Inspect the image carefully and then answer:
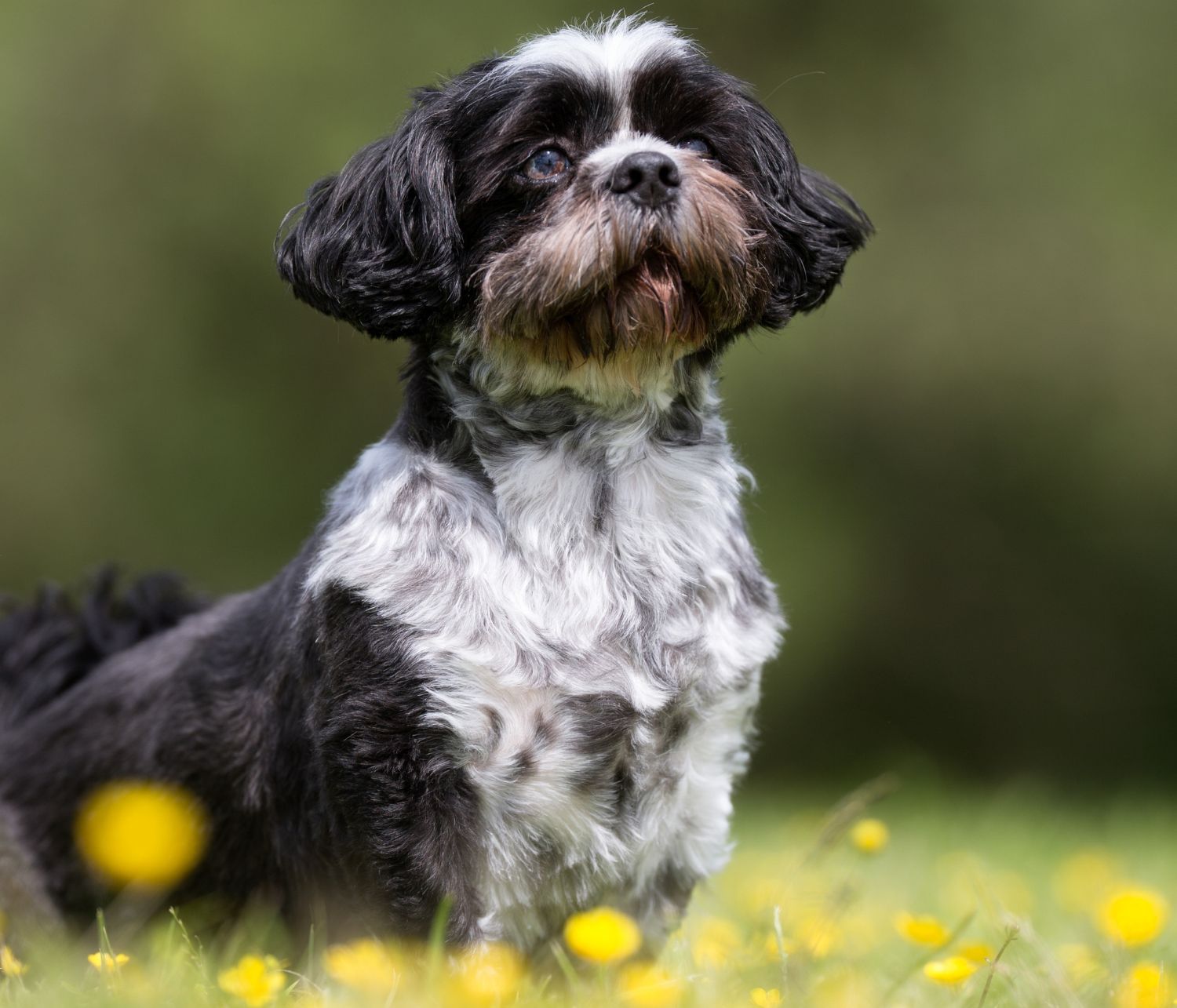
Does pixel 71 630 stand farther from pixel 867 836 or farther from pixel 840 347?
pixel 840 347

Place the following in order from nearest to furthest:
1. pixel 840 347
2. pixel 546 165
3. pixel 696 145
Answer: pixel 546 165 → pixel 696 145 → pixel 840 347

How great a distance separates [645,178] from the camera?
2883 millimetres

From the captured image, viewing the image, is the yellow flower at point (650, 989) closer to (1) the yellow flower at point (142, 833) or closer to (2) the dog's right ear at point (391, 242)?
(1) the yellow flower at point (142, 833)

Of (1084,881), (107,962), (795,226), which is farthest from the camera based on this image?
(1084,881)

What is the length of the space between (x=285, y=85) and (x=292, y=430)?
191 centimetres

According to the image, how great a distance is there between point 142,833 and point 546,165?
1594 mm

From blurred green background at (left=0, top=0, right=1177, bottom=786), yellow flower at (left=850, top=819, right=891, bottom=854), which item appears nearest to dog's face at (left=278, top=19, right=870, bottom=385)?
yellow flower at (left=850, top=819, right=891, bottom=854)

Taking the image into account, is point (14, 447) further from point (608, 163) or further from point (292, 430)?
point (608, 163)

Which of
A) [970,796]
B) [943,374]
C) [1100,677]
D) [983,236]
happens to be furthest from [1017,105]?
[970,796]

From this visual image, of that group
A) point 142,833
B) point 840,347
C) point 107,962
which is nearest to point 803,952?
point 107,962

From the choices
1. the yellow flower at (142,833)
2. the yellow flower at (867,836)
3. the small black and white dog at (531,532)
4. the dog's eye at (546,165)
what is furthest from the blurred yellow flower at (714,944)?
the dog's eye at (546,165)

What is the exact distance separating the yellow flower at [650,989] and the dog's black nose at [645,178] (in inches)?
53.7

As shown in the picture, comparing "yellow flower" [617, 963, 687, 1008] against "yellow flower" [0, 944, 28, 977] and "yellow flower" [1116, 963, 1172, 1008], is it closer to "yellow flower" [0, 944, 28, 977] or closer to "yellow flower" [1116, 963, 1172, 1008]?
"yellow flower" [1116, 963, 1172, 1008]

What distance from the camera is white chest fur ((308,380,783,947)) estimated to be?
291 cm
